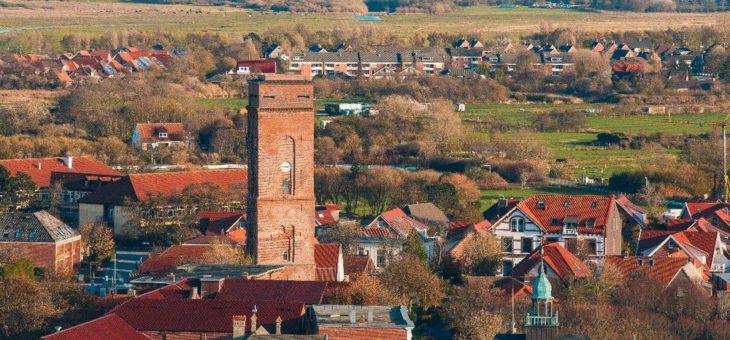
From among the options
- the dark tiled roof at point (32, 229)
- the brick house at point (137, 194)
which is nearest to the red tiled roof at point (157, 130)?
the brick house at point (137, 194)

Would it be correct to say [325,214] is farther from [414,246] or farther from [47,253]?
[47,253]

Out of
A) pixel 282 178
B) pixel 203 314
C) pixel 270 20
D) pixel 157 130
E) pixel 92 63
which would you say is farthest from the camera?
pixel 270 20

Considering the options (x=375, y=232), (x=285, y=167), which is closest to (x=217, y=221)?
(x=375, y=232)

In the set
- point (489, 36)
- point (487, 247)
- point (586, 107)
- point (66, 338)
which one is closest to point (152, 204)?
point (487, 247)

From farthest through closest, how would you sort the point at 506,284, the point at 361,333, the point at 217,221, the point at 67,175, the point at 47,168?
the point at 47,168 < the point at 67,175 < the point at 217,221 < the point at 506,284 < the point at 361,333

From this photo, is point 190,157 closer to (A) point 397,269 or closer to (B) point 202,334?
(A) point 397,269

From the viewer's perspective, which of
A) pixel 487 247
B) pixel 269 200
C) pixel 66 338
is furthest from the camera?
pixel 487 247

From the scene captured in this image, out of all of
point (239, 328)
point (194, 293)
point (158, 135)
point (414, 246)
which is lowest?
point (158, 135)
